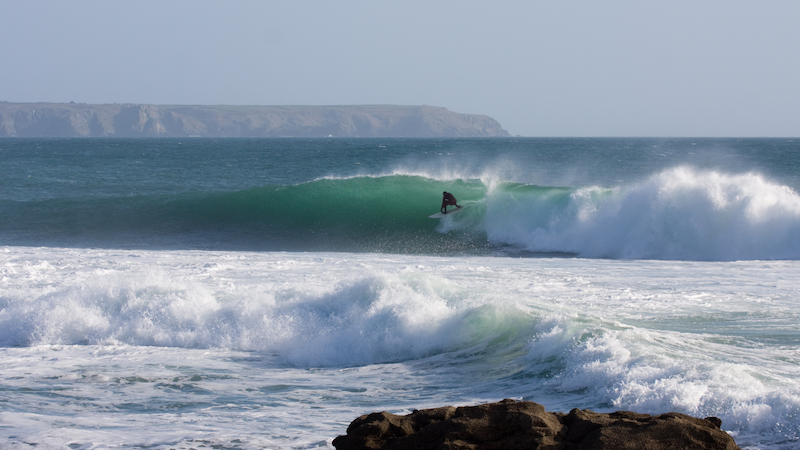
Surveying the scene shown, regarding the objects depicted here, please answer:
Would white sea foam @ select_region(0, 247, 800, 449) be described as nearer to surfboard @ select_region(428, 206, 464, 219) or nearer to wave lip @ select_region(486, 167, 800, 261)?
wave lip @ select_region(486, 167, 800, 261)

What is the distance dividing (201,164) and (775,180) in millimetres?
33389

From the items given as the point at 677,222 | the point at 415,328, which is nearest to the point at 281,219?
the point at 677,222

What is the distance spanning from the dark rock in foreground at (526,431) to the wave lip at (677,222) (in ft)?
35.0

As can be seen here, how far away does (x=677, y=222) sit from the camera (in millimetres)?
14148

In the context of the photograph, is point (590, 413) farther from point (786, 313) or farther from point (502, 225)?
point (502, 225)

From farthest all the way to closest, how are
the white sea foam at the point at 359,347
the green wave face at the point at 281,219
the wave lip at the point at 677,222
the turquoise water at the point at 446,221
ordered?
the green wave face at the point at 281,219, the turquoise water at the point at 446,221, the wave lip at the point at 677,222, the white sea foam at the point at 359,347

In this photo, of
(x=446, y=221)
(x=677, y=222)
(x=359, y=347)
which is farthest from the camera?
(x=446, y=221)

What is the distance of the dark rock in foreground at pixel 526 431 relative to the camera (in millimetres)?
3314

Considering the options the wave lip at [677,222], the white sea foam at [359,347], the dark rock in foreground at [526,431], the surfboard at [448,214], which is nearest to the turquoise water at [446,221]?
the wave lip at [677,222]

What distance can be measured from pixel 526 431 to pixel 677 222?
11910 millimetres

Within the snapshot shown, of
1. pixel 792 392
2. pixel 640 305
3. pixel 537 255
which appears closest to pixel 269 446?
pixel 792 392

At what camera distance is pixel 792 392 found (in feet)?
14.6

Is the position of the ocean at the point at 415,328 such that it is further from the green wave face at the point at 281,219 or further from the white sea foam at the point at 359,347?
the green wave face at the point at 281,219

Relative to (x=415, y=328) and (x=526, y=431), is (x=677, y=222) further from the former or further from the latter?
(x=526, y=431)
